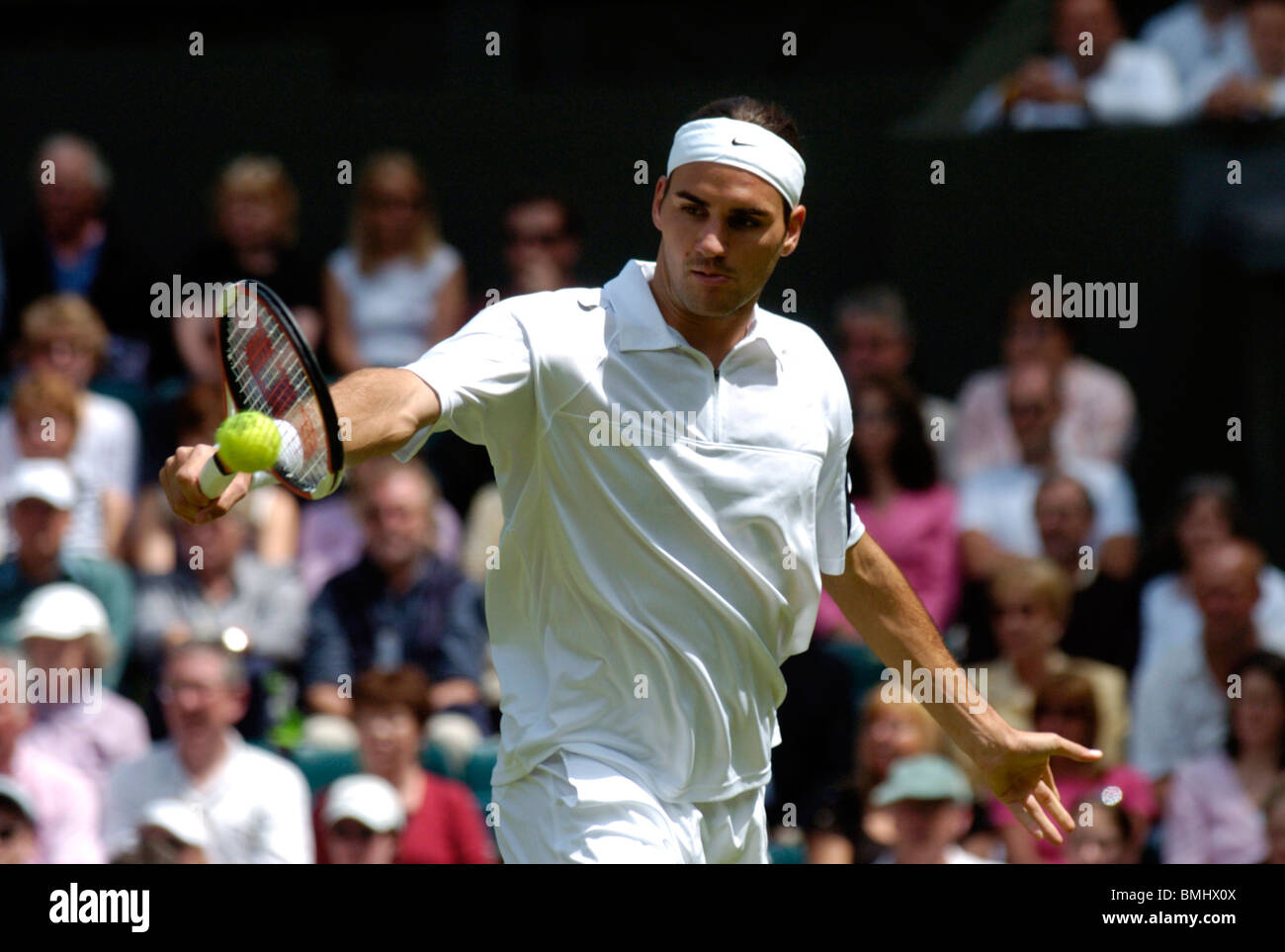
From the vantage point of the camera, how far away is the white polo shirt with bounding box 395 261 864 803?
4.01 m

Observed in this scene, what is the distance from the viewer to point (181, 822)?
624 centimetres

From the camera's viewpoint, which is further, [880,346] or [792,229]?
[880,346]

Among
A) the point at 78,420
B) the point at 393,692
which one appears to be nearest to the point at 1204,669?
the point at 393,692

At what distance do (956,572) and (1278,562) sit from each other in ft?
4.88

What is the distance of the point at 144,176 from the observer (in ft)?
30.8

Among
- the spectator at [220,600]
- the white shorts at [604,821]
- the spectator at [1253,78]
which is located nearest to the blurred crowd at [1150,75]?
the spectator at [1253,78]

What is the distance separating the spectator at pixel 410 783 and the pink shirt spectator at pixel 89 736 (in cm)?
77

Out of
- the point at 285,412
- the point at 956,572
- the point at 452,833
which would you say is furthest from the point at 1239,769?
the point at 285,412

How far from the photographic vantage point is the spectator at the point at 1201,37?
8750 millimetres

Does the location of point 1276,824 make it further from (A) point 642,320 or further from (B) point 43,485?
(B) point 43,485

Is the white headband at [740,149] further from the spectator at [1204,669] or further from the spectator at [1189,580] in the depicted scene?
the spectator at [1189,580]

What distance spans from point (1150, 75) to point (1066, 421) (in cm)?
174

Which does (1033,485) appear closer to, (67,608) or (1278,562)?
(1278,562)

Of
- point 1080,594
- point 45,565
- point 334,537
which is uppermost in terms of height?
point 334,537
